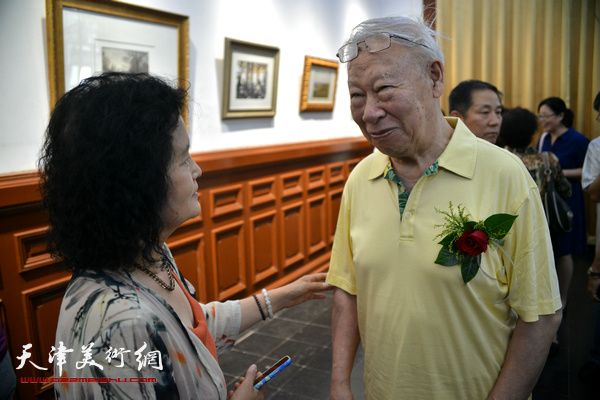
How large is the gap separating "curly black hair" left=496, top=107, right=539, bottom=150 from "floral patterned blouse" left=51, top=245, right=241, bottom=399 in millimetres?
2718

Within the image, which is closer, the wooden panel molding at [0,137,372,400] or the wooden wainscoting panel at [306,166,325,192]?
the wooden panel molding at [0,137,372,400]

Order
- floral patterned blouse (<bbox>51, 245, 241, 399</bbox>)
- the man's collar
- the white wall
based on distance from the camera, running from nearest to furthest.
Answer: floral patterned blouse (<bbox>51, 245, 241, 399</bbox>), the man's collar, the white wall

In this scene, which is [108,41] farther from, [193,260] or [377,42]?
[377,42]

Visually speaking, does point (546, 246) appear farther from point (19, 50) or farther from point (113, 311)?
point (19, 50)

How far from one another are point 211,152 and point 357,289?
2.49 metres

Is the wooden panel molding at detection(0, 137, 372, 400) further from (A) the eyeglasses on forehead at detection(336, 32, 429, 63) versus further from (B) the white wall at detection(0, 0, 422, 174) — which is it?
(A) the eyeglasses on forehead at detection(336, 32, 429, 63)

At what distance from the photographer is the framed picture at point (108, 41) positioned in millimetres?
2414

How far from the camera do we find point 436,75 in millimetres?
1265

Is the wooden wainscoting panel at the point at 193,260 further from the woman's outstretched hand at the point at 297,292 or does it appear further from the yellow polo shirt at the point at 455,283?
the yellow polo shirt at the point at 455,283

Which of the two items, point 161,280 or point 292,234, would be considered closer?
point 161,280

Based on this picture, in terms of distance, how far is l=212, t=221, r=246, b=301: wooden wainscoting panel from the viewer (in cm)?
374

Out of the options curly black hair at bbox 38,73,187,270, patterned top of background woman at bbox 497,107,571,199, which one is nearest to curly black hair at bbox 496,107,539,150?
patterned top of background woman at bbox 497,107,571,199

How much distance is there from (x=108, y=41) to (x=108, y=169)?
1996 millimetres

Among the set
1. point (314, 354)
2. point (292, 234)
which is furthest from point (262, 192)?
point (314, 354)
